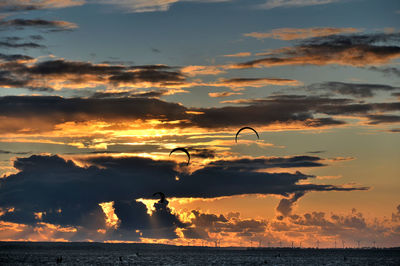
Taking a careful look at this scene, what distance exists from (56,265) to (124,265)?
847 inches

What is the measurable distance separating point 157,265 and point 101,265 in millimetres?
18255

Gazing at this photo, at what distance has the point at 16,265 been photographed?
195250 mm

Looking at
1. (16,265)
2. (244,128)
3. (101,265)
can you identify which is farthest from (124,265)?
(244,128)

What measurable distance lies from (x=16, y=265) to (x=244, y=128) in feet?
395

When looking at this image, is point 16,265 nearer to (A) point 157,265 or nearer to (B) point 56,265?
(B) point 56,265

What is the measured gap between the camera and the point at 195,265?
197 metres

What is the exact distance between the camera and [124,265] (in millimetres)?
199125

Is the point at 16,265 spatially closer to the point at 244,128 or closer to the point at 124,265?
the point at 124,265

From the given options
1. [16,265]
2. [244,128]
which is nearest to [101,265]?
[16,265]

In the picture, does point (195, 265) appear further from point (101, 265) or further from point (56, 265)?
point (56, 265)

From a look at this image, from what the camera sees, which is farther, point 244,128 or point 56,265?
point 56,265

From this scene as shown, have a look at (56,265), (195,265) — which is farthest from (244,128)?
A: (56,265)

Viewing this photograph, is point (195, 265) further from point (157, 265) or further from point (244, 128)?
point (244, 128)

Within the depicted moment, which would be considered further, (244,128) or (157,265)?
(157,265)
